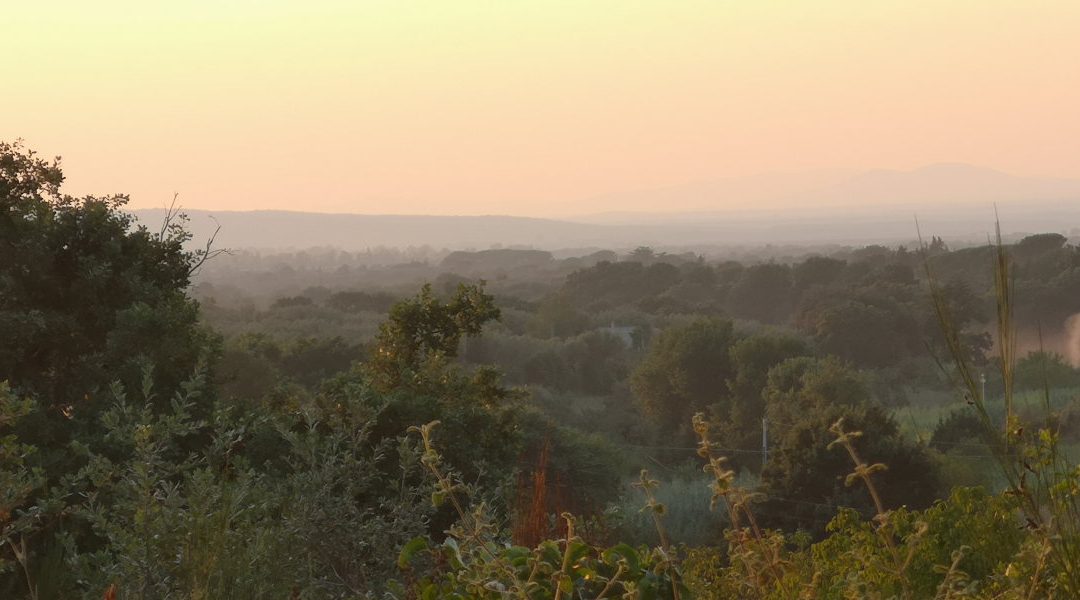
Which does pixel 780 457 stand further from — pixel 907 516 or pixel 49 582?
pixel 49 582

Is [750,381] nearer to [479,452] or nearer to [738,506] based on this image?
[479,452]

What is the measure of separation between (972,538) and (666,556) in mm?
5732

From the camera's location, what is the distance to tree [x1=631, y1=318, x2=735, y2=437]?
4303 centimetres

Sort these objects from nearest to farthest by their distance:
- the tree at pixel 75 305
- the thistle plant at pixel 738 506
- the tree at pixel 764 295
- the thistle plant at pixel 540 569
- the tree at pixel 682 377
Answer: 1. the thistle plant at pixel 738 506
2. the thistle plant at pixel 540 569
3. the tree at pixel 75 305
4. the tree at pixel 682 377
5. the tree at pixel 764 295

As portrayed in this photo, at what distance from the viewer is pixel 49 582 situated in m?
8.61

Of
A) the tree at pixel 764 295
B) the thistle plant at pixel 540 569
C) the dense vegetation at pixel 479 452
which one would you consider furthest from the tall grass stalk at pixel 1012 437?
the tree at pixel 764 295

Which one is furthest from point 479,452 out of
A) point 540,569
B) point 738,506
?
point 738,506

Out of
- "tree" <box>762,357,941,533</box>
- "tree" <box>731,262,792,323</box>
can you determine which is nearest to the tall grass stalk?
"tree" <box>762,357,941,533</box>

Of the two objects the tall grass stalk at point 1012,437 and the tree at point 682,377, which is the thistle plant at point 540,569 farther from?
the tree at point 682,377

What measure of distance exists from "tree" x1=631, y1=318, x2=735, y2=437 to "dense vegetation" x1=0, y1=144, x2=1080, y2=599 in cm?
11

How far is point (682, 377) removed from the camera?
43000 mm

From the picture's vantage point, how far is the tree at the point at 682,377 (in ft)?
141

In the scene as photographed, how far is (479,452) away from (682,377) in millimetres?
26994

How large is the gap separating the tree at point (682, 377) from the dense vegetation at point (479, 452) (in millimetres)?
107
